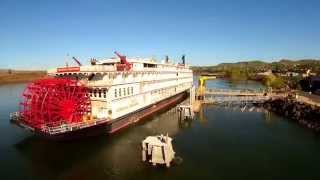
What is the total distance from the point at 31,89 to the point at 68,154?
1036cm

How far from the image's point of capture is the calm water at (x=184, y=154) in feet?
70.1

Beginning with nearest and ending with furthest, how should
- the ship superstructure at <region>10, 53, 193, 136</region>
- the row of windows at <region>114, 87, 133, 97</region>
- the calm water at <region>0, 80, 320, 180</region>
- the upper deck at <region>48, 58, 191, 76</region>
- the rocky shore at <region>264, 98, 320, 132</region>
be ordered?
the calm water at <region>0, 80, 320, 180</region>
the ship superstructure at <region>10, 53, 193, 136</region>
the upper deck at <region>48, 58, 191, 76</region>
the row of windows at <region>114, 87, 133, 97</region>
the rocky shore at <region>264, 98, 320, 132</region>

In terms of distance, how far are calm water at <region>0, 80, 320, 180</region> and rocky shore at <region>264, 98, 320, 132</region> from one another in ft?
5.11

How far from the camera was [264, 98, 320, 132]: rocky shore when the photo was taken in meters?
35.8

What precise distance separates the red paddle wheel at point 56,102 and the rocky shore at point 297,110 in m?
27.0

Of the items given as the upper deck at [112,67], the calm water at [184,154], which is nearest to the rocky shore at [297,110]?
the calm water at [184,154]

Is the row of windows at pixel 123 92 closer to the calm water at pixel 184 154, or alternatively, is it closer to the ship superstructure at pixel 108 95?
the ship superstructure at pixel 108 95

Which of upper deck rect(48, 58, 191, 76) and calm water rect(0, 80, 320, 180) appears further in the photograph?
upper deck rect(48, 58, 191, 76)

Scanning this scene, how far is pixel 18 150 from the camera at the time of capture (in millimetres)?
26438

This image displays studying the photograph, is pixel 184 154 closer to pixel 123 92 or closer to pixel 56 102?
pixel 123 92

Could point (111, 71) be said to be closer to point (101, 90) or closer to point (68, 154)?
point (101, 90)

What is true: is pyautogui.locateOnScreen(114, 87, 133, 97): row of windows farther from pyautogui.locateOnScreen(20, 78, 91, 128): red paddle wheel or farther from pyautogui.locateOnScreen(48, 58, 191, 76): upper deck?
pyautogui.locateOnScreen(20, 78, 91, 128): red paddle wheel

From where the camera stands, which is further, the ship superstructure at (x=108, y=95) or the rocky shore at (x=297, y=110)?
the rocky shore at (x=297, y=110)

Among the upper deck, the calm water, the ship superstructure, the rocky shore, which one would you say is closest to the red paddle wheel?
the ship superstructure
